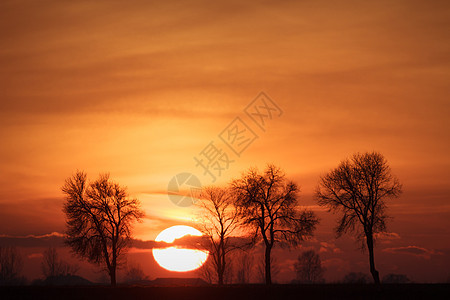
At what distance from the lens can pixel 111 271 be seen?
202ft

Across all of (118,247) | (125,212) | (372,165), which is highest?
(372,165)

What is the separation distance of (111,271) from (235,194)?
1631 cm

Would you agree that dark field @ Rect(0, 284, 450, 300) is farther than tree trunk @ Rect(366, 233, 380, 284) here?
No

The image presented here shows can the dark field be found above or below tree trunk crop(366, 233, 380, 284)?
below

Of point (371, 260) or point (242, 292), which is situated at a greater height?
point (371, 260)

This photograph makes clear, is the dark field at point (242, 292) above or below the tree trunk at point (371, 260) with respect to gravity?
below

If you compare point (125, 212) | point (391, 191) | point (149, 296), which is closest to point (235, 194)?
point (125, 212)

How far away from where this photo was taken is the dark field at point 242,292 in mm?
43406

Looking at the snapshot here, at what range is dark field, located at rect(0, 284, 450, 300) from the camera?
142 ft

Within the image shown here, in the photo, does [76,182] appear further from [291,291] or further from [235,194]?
[291,291]

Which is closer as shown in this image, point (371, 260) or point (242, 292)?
point (242, 292)

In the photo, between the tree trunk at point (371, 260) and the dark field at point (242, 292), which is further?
the tree trunk at point (371, 260)

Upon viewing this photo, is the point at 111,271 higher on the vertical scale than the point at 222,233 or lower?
lower

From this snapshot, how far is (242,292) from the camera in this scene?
45.3 metres
